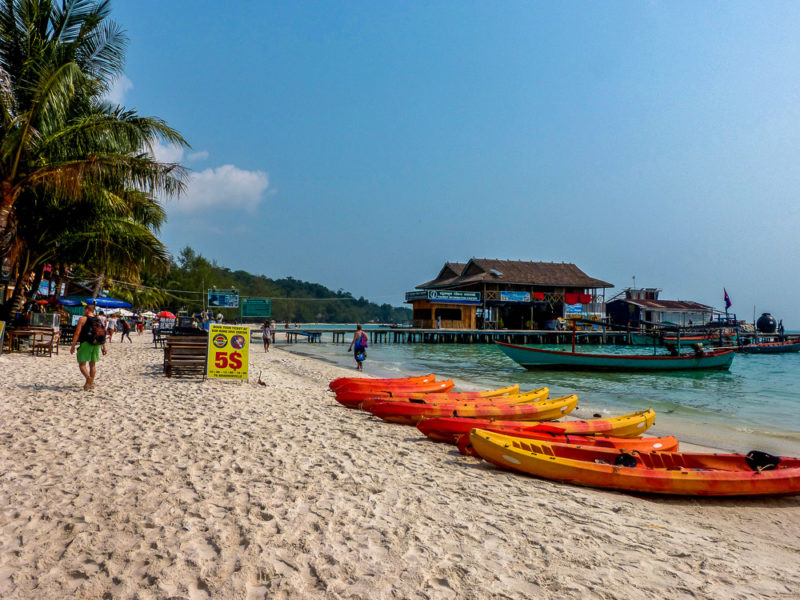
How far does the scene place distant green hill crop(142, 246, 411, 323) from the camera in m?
65.2

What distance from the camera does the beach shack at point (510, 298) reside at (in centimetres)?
4553

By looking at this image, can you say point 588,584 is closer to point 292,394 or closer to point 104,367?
point 292,394

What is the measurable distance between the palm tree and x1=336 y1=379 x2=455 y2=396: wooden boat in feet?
24.7

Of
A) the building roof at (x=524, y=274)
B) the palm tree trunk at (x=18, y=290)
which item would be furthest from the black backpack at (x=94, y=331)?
the building roof at (x=524, y=274)

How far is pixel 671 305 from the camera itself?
5509 centimetres

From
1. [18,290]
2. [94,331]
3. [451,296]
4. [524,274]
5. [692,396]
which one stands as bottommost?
[692,396]

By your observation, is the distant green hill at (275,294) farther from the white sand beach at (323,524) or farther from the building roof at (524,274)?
the white sand beach at (323,524)

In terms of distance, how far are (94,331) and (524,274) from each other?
42.1 meters

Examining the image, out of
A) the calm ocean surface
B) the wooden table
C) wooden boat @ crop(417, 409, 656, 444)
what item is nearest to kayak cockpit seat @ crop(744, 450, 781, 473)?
wooden boat @ crop(417, 409, 656, 444)

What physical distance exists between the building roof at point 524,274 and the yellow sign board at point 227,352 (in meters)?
35.8

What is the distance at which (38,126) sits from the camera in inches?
465

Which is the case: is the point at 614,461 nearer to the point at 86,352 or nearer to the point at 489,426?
the point at 489,426

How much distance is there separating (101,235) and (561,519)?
15258 mm

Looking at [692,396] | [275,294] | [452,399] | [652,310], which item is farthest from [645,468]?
[275,294]
